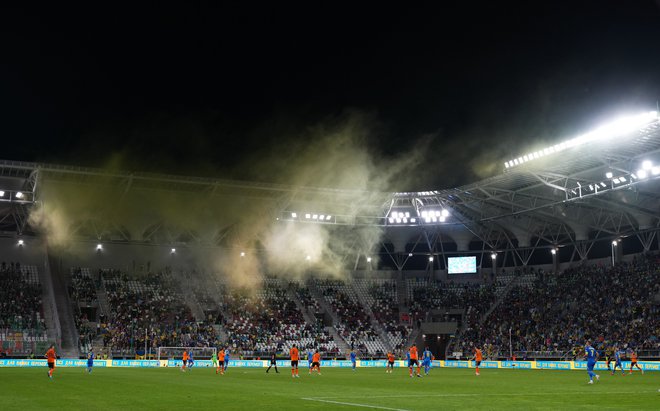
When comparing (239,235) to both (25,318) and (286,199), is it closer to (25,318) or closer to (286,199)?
(286,199)

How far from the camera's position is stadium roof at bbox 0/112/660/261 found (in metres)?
49.6

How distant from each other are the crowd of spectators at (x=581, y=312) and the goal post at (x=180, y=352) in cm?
2515

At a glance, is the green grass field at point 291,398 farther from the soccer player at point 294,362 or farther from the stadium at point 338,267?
the stadium at point 338,267

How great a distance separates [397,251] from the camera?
259 feet

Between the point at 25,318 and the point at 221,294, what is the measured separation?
1873 cm

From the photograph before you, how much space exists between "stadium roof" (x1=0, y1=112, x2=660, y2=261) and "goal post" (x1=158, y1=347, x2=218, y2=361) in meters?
12.4

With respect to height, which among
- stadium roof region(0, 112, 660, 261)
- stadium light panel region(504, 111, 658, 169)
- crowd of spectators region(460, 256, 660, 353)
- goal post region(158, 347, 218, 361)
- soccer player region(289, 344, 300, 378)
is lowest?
goal post region(158, 347, 218, 361)

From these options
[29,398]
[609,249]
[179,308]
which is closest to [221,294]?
[179,308]

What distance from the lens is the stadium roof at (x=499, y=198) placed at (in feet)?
163

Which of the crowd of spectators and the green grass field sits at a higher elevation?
the crowd of spectators

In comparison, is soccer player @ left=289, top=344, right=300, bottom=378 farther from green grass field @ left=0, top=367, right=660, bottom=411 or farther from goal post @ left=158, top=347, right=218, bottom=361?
goal post @ left=158, top=347, right=218, bottom=361

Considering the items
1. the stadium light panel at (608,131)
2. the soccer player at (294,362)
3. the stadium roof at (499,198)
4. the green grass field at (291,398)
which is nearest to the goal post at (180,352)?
the stadium roof at (499,198)

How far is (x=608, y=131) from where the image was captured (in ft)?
148

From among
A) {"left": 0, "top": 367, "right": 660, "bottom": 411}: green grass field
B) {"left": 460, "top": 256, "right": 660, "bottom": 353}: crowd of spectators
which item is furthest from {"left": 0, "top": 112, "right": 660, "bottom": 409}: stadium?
{"left": 0, "top": 367, "right": 660, "bottom": 411}: green grass field
